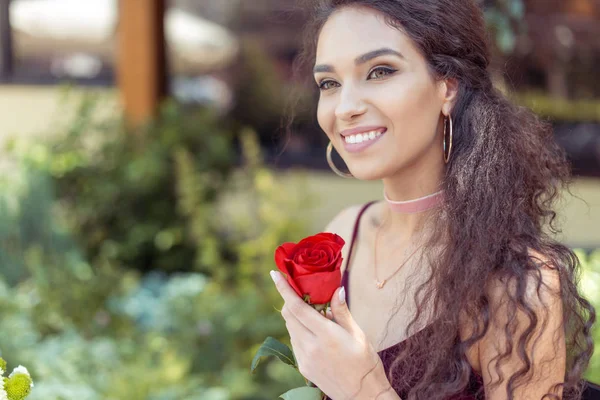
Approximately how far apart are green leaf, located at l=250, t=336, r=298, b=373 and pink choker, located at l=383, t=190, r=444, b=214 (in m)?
0.41

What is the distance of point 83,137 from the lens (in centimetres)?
473

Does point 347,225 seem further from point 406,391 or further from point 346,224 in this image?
point 406,391

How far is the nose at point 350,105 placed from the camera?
149 cm

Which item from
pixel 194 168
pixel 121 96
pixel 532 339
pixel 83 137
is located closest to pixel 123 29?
pixel 121 96

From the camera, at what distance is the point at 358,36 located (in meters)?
1.51

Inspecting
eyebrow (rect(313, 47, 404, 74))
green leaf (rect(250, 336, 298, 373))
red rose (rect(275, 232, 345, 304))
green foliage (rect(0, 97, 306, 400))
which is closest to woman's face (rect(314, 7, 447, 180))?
eyebrow (rect(313, 47, 404, 74))

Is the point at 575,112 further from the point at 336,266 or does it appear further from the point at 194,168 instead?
the point at 336,266

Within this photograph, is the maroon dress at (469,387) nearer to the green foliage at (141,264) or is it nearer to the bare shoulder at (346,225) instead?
the bare shoulder at (346,225)

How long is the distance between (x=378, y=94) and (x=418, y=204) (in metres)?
0.28

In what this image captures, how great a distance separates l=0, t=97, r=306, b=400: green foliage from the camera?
10.3 feet

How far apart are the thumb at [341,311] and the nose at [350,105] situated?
365 mm

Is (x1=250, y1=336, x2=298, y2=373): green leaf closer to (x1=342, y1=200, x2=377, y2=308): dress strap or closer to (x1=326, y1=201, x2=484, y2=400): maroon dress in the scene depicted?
(x1=326, y1=201, x2=484, y2=400): maroon dress

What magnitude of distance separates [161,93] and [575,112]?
3035 mm

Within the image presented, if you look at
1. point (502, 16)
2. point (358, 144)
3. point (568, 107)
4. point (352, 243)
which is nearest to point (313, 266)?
point (358, 144)
